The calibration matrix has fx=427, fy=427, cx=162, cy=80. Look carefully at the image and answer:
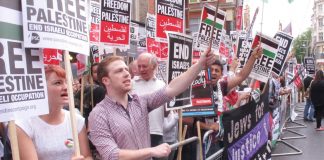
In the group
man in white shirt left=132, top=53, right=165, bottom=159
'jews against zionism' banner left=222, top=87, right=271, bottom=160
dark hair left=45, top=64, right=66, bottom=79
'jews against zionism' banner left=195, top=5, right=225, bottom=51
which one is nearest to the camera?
dark hair left=45, top=64, right=66, bottom=79

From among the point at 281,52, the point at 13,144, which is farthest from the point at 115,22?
the point at 13,144

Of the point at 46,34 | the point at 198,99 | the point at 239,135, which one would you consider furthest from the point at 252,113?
the point at 46,34

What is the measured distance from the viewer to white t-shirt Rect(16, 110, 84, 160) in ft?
9.18

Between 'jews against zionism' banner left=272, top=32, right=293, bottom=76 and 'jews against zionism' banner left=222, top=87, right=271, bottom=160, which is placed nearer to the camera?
'jews against zionism' banner left=222, top=87, right=271, bottom=160

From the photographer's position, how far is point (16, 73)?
2461 mm

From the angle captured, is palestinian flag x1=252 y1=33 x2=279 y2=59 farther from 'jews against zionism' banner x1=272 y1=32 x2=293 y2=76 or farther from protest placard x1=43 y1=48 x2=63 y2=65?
protest placard x1=43 y1=48 x2=63 y2=65

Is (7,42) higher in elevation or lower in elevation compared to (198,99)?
higher

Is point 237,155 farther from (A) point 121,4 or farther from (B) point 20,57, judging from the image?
(A) point 121,4

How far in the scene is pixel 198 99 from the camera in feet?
17.1

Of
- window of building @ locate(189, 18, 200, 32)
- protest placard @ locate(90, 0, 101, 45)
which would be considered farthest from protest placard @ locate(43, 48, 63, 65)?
window of building @ locate(189, 18, 200, 32)

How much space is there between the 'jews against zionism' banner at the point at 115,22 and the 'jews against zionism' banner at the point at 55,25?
366 cm

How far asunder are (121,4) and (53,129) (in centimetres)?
418

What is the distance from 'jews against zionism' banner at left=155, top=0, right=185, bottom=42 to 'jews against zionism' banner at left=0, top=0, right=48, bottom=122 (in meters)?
3.53

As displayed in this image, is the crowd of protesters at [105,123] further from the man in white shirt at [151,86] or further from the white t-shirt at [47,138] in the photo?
the man in white shirt at [151,86]
